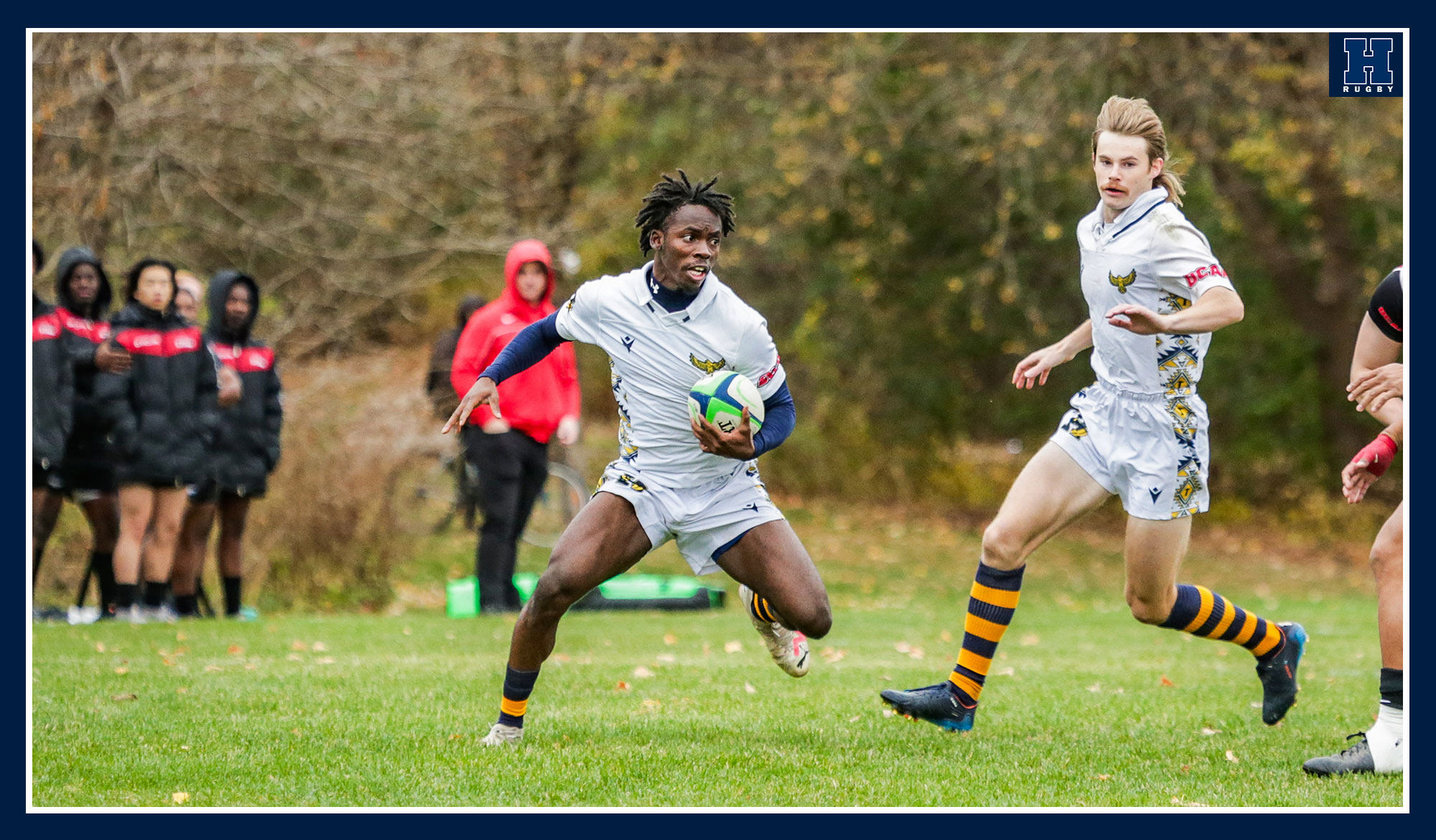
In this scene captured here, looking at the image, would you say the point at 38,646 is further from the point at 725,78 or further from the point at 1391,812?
the point at 725,78

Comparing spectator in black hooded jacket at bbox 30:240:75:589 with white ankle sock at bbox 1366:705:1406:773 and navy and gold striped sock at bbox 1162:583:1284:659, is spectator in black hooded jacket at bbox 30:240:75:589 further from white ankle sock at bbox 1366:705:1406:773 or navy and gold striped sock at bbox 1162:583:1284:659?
white ankle sock at bbox 1366:705:1406:773

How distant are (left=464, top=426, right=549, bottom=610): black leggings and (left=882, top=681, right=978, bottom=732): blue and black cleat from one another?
4.70 meters

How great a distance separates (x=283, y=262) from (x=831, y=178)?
19.9ft

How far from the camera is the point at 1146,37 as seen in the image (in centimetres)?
1535

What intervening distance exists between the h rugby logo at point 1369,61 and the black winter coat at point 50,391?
24.2 ft

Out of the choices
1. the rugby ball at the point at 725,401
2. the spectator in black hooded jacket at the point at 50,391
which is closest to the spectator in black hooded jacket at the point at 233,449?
the spectator in black hooded jacket at the point at 50,391

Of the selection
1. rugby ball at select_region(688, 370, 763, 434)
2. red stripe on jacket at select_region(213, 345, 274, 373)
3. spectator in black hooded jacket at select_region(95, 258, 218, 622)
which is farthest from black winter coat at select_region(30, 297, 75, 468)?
rugby ball at select_region(688, 370, 763, 434)

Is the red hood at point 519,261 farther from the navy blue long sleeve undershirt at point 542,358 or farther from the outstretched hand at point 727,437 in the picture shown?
the outstretched hand at point 727,437

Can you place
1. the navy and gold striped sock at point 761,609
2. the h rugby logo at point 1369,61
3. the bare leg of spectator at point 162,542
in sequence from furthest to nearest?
the bare leg of spectator at point 162,542
the navy and gold striped sock at point 761,609
the h rugby logo at point 1369,61

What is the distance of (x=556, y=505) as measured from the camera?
16.9 metres

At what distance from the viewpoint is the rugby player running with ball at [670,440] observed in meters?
5.80

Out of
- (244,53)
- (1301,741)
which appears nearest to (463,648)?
(1301,741)

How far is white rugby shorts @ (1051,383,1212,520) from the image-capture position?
20.0 ft

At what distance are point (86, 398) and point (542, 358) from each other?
505cm
